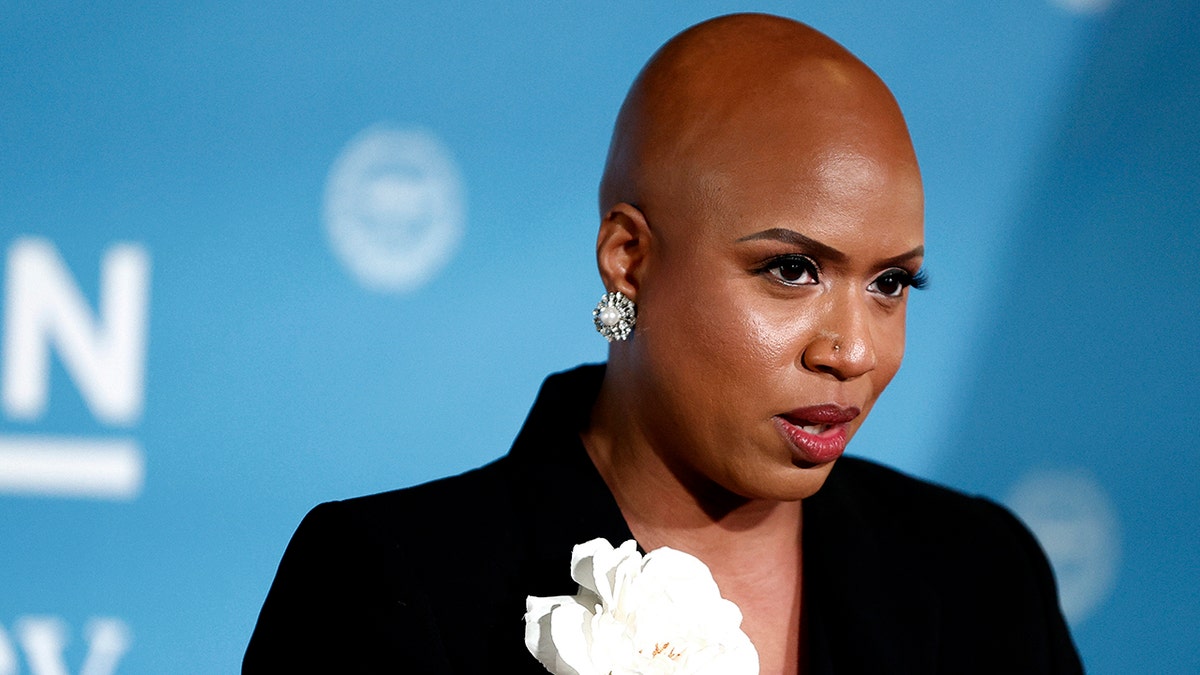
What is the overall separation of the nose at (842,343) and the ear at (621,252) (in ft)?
0.59

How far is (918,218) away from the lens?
129 cm

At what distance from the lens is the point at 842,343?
4.11ft

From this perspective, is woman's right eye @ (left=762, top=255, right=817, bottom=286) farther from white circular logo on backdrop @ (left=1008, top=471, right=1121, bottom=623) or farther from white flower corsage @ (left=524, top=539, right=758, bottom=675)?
white circular logo on backdrop @ (left=1008, top=471, right=1121, bottom=623)

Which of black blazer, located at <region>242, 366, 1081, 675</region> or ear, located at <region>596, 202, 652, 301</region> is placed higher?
ear, located at <region>596, 202, 652, 301</region>

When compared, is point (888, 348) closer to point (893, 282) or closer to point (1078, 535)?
point (893, 282)

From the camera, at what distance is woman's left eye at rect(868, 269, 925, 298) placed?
131 cm

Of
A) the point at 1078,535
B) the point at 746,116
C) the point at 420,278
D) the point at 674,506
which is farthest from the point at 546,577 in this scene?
the point at 1078,535

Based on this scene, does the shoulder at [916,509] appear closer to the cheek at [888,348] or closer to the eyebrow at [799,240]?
the cheek at [888,348]

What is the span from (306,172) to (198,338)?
0.27 m

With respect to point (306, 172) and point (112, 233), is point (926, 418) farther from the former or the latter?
point (112, 233)

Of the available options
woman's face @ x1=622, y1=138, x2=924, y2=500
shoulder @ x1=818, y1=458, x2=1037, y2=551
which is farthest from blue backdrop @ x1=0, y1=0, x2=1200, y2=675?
woman's face @ x1=622, y1=138, x2=924, y2=500

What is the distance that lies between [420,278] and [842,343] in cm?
87

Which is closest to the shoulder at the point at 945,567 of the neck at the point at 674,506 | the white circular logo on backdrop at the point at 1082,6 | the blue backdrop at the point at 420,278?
the neck at the point at 674,506

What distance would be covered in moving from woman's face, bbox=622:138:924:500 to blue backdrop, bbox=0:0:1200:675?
2.48 feet
